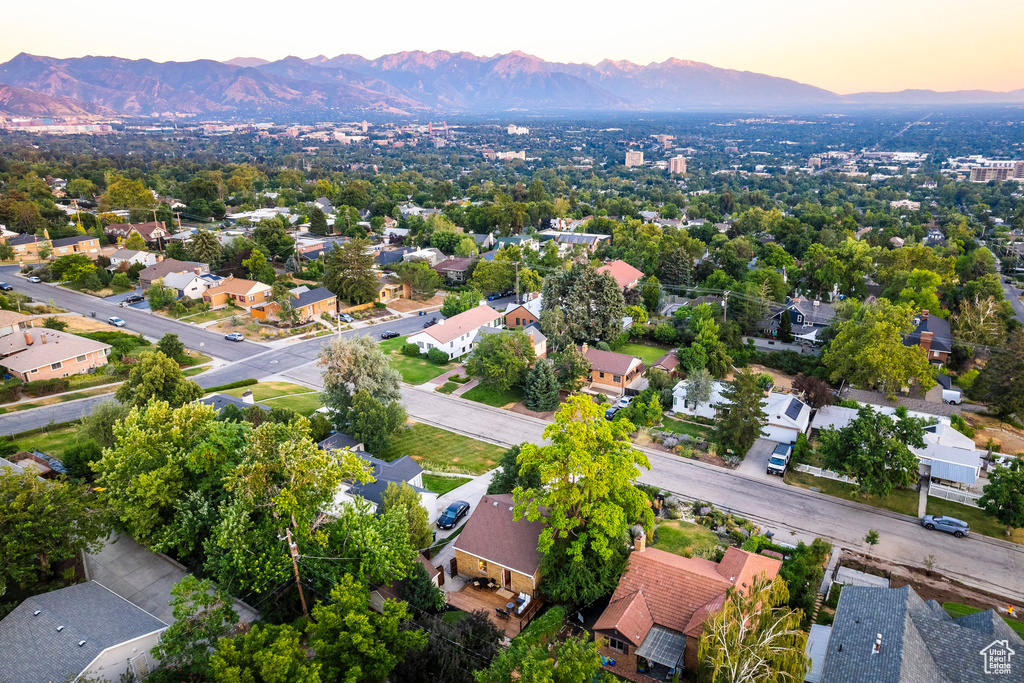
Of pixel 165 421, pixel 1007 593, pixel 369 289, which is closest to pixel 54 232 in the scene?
pixel 369 289

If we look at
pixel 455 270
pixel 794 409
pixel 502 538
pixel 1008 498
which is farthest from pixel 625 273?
pixel 502 538

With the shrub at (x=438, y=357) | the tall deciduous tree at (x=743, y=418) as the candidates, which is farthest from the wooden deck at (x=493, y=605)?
the shrub at (x=438, y=357)

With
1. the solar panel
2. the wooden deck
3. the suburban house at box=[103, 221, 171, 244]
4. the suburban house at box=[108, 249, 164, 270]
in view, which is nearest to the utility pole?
the wooden deck

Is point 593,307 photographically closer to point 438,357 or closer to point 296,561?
point 438,357

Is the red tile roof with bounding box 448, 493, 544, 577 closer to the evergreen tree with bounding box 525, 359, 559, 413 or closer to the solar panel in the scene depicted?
the evergreen tree with bounding box 525, 359, 559, 413

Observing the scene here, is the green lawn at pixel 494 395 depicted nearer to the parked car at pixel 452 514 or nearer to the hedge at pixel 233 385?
the parked car at pixel 452 514

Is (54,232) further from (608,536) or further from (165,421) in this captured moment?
(608,536)
